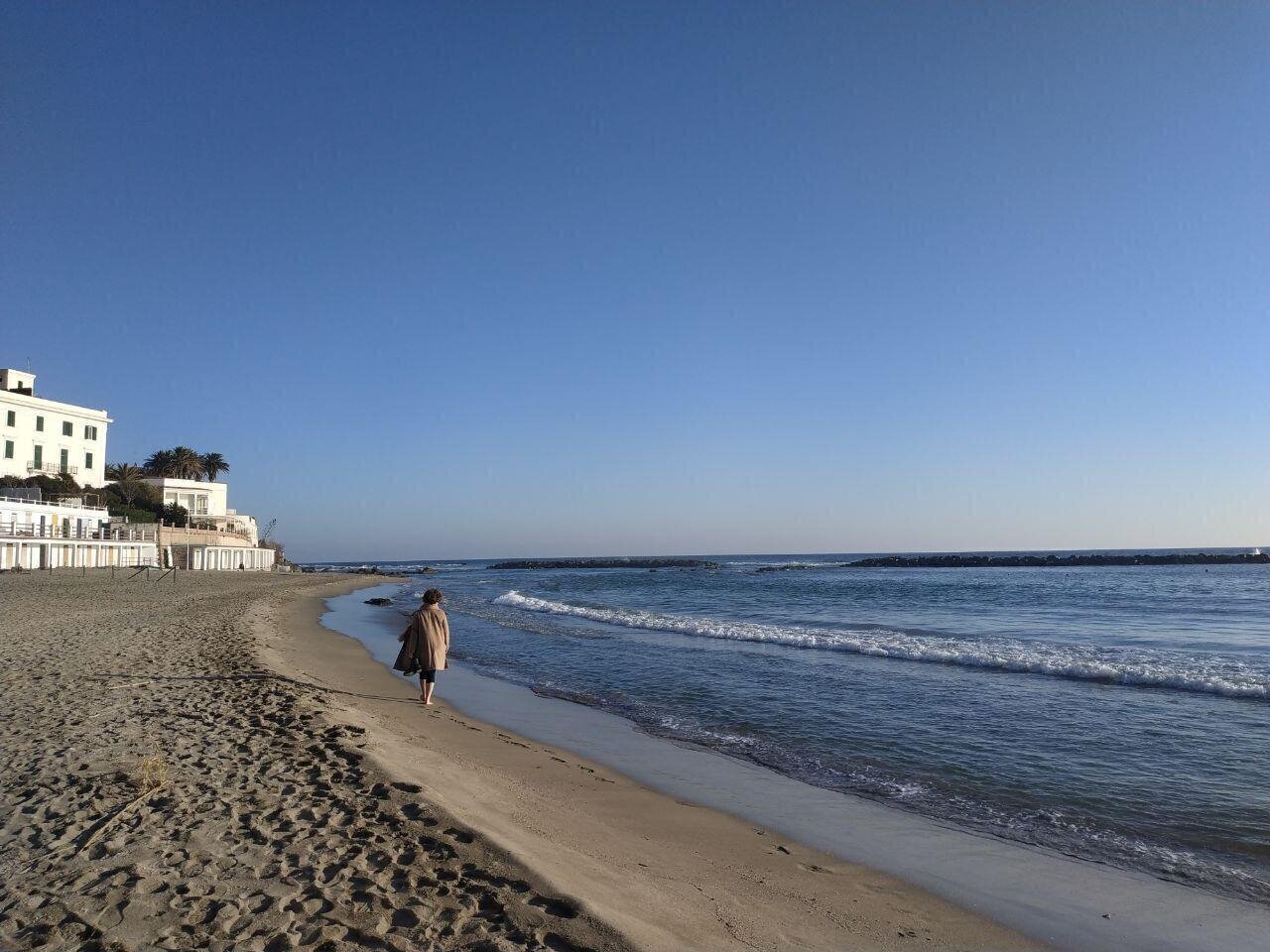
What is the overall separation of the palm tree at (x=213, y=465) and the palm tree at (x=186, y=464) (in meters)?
3.08

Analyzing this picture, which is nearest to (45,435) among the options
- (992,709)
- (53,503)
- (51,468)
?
(51,468)

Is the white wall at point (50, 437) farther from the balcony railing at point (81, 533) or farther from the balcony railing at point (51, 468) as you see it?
the balcony railing at point (81, 533)

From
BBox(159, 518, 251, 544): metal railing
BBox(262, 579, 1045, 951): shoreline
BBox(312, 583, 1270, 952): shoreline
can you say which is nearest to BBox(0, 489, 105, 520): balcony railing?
BBox(159, 518, 251, 544): metal railing

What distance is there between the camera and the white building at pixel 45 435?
48906mm

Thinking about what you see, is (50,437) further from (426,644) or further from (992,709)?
(992,709)

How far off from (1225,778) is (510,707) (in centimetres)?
937

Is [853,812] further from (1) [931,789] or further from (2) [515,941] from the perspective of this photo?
(2) [515,941]

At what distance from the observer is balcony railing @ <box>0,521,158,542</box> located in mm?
38906

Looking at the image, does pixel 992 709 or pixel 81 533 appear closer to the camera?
pixel 992 709

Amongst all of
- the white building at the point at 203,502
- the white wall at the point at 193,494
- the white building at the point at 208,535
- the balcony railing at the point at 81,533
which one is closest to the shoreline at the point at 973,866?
the balcony railing at the point at 81,533

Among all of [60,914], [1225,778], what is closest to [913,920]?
[60,914]

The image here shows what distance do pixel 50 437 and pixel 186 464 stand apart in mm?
37196

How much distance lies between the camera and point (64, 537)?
41.8 metres

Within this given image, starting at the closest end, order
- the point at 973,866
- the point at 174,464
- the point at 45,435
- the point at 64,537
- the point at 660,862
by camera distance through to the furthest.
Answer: the point at 660,862 < the point at 973,866 < the point at 64,537 < the point at 45,435 < the point at 174,464
